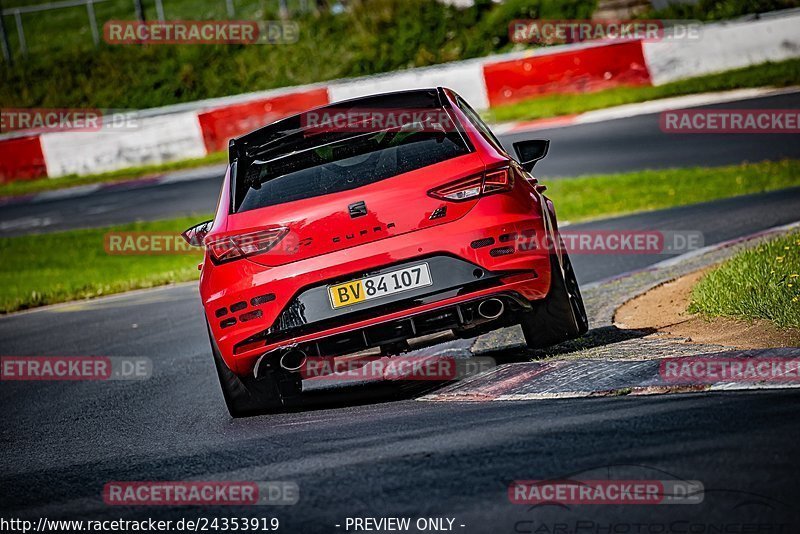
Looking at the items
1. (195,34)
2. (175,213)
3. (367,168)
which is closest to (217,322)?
(367,168)

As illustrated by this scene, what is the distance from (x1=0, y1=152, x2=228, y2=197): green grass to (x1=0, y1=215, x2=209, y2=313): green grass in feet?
18.3

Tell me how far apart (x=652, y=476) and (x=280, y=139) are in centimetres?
321

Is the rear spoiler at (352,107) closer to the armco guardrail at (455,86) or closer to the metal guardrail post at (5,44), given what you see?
the armco guardrail at (455,86)

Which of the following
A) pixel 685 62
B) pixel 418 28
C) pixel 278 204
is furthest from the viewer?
pixel 418 28

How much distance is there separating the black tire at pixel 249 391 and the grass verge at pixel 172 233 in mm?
8500

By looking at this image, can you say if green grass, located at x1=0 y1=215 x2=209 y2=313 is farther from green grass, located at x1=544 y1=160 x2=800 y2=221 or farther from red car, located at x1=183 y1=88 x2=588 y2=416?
red car, located at x1=183 y1=88 x2=588 y2=416

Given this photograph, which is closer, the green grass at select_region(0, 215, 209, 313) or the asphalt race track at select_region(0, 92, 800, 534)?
the asphalt race track at select_region(0, 92, 800, 534)

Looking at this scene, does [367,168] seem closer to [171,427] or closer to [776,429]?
[171,427]

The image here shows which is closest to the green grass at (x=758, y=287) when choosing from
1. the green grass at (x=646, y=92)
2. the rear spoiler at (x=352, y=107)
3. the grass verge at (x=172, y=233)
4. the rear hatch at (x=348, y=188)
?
the rear hatch at (x=348, y=188)

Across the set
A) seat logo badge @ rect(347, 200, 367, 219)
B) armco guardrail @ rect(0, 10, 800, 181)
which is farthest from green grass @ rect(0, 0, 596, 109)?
seat logo badge @ rect(347, 200, 367, 219)

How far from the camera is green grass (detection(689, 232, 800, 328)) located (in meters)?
7.22

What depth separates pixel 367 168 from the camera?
661 cm

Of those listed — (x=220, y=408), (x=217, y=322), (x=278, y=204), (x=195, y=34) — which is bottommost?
(x=220, y=408)

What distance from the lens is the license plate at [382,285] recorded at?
6.38 m
